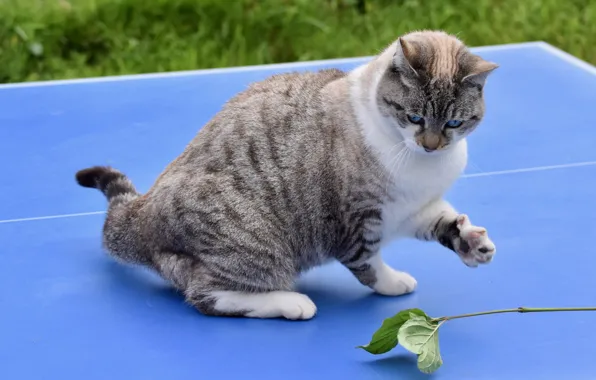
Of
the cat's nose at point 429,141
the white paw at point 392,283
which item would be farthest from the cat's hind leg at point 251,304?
the cat's nose at point 429,141

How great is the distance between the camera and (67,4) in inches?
231

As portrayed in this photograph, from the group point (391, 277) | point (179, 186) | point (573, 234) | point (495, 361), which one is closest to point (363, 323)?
point (391, 277)

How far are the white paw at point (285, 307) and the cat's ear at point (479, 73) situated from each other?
812mm

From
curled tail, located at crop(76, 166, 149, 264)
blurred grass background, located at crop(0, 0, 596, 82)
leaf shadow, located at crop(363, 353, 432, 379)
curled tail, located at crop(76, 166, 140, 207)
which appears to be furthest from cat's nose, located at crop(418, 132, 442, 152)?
blurred grass background, located at crop(0, 0, 596, 82)

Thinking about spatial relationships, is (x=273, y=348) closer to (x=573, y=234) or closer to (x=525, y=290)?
(x=525, y=290)

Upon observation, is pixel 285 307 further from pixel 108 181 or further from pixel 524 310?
pixel 108 181

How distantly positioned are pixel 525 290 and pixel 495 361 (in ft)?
1.37

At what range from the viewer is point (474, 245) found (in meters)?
2.57

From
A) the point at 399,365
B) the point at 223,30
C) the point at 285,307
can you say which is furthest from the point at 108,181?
the point at 223,30

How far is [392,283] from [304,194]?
407mm

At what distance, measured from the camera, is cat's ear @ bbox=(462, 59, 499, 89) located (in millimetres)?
2549

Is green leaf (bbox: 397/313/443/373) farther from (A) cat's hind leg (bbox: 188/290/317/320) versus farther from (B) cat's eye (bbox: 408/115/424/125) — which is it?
(B) cat's eye (bbox: 408/115/424/125)

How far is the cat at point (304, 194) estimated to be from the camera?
2680 millimetres

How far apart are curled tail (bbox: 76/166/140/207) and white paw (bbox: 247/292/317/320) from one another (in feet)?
2.20
